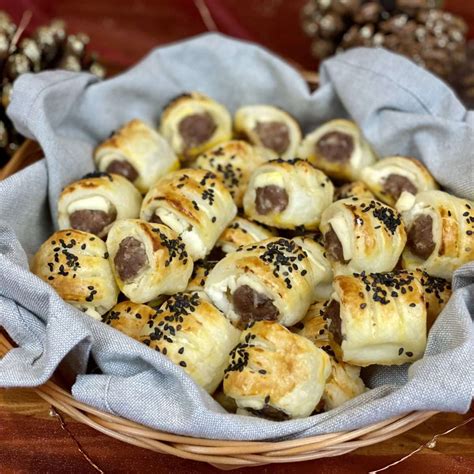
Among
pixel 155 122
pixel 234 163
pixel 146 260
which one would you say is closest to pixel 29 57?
pixel 155 122

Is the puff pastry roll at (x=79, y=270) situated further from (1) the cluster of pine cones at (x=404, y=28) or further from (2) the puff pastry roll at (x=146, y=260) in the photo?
(1) the cluster of pine cones at (x=404, y=28)

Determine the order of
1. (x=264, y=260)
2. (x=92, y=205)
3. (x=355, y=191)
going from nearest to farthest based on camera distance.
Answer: (x=264, y=260) < (x=92, y=205) < (x=355, y=191)

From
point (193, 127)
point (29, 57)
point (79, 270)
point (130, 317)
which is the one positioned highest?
point (29, 57)

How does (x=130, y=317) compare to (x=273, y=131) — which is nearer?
(x=130, y=317)

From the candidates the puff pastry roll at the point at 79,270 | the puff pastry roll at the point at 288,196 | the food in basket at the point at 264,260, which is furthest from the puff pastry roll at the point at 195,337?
the puff pastry roll at the point at 288,196

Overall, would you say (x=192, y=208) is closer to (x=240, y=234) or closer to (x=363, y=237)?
(x=240, y=234)
